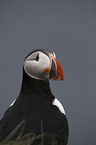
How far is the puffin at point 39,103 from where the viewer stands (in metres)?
1.61

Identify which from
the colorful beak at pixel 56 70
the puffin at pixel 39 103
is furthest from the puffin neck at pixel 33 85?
the colorful beak at pixel 56 70

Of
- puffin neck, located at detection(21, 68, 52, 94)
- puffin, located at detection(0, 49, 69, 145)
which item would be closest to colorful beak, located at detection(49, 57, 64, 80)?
puffin, located at detection(0, 49, 69, 145)

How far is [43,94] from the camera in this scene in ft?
5.74

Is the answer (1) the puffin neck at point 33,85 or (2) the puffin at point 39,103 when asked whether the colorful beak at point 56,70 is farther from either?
(1) the puffin neck at point 33,85

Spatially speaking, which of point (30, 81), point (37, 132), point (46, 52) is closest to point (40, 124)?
point (37, 132)

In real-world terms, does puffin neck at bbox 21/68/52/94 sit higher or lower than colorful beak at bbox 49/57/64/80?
lower

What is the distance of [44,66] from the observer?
1.66m

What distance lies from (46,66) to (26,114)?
38 centimetres

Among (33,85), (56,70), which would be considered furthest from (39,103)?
(56,70)

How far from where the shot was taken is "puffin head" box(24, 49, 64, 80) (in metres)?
1.64

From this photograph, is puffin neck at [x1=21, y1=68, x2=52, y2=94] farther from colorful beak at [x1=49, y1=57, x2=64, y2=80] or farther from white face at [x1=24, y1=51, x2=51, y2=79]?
colorful beak at [x1=49, y1=57, x2=64, y2=80]

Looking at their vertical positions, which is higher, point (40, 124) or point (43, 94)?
point (43, 94)

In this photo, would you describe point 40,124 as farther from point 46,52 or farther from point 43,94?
point 46,52

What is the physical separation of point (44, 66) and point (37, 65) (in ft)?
0.18
